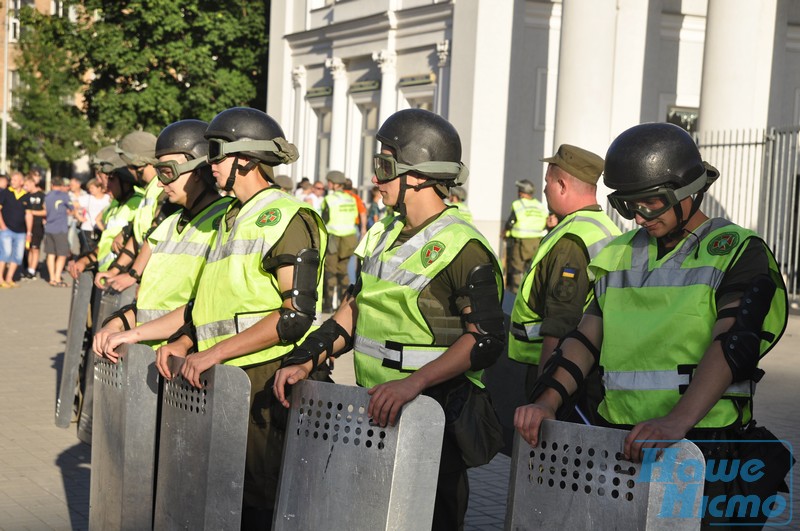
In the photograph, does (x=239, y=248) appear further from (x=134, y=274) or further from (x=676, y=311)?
(x=134, y=274)

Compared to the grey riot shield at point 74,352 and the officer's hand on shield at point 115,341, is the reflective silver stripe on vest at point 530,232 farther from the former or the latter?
the officer's hand on shield at point 115,341

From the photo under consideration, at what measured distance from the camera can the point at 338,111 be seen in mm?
28531

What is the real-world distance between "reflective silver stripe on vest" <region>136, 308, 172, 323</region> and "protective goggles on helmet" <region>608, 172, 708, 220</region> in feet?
8.73

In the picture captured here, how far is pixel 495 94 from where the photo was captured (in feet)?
74.4

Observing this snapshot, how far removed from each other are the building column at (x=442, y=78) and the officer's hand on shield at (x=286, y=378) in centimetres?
2023

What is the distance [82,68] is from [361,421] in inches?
1307

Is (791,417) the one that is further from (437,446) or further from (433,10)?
(433,10)

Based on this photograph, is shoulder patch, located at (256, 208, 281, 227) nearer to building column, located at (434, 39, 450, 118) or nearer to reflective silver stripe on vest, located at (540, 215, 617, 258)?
reflective silver stripe on vest, located at (540, 215, 617, 258)

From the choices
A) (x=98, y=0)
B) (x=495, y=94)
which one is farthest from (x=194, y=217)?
(x=98, y=0)

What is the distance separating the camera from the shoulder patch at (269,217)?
178 inches

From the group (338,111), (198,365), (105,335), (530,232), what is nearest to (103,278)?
(105,335)

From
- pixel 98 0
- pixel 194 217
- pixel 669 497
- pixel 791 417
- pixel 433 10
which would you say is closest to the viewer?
pixel 669 497

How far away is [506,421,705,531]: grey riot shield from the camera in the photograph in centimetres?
292

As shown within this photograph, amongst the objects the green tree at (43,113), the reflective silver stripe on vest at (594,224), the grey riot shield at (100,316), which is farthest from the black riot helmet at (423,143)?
the green tree at (43,113)
